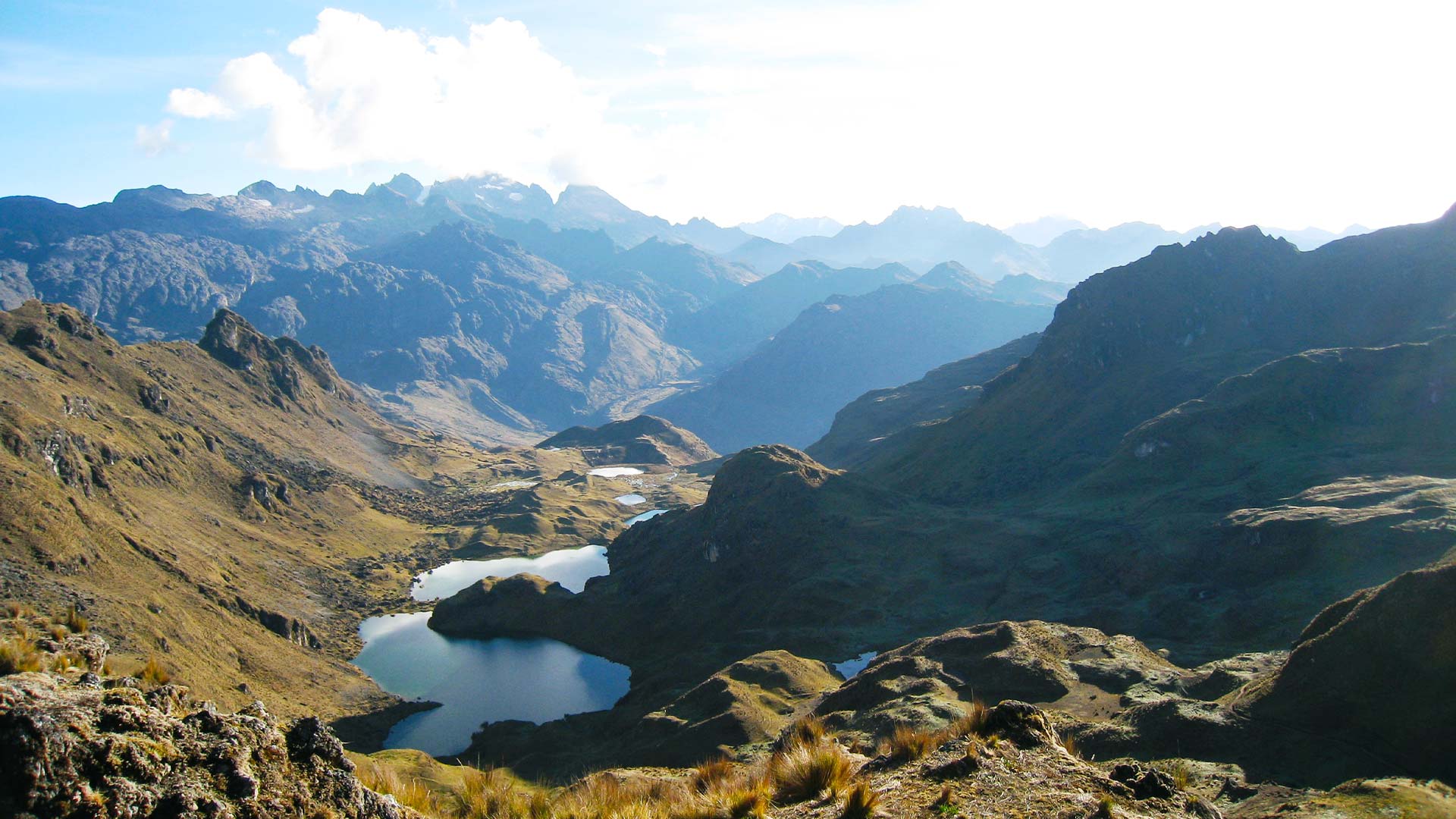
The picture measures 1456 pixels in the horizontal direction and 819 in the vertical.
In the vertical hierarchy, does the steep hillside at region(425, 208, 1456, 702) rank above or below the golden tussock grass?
below

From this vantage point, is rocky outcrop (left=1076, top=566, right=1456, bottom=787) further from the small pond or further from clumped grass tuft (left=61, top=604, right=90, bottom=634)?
the small pond

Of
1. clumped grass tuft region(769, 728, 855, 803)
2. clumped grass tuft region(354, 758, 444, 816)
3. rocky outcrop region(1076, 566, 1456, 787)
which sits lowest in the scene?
rocky outcrop region(1076, 566, 1456, 787)

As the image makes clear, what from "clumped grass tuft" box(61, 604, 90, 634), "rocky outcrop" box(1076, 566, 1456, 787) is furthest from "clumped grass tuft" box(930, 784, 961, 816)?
"rocky outcrop" box(1076, 566, 1456, 787)

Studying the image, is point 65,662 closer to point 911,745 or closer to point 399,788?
point 399,788

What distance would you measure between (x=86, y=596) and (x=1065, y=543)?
389 feet

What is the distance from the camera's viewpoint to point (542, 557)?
178 meters

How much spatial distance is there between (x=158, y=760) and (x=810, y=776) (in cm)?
1009

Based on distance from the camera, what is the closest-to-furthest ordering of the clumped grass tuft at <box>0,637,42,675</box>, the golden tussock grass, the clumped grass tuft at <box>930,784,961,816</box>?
1. the clumped grass tuft at <box>0,637,42,675</box>
2. the golden tussock grass
3. the clumped grass tuft at <box>930,784,961,816</box>

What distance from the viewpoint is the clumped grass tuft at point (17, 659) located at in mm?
11594

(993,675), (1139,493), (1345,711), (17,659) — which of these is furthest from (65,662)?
(1139,493)

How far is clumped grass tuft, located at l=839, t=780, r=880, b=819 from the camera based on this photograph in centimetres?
1302

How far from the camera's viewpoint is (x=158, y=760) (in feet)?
28.1

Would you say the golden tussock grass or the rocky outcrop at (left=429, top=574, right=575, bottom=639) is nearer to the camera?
the golden tussock grass

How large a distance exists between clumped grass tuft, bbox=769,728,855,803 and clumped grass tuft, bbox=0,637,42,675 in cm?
1193
